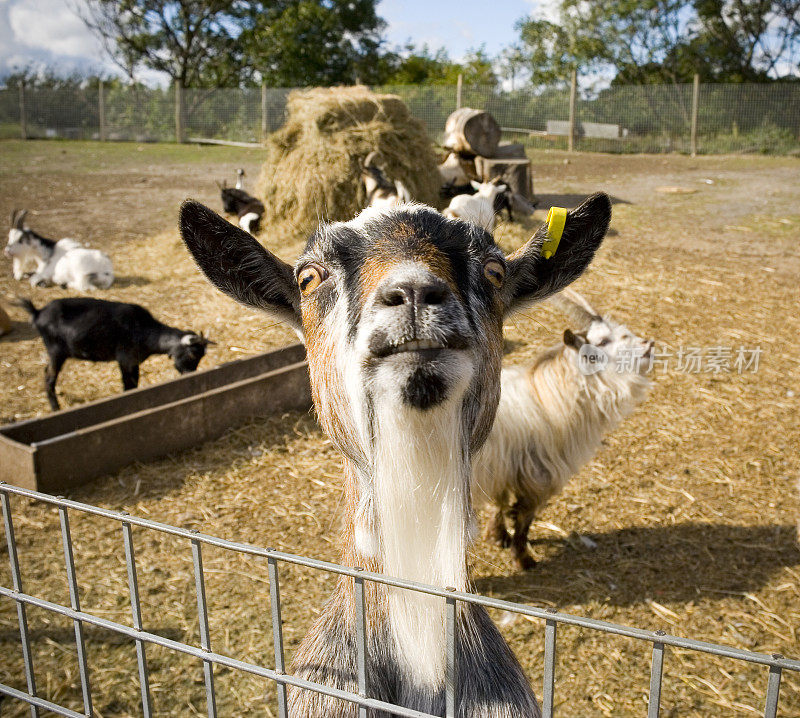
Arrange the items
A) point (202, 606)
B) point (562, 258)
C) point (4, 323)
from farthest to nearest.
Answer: point (4, 323), point (562, 258), point (202, 606)

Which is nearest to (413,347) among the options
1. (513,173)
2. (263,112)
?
(513,173)

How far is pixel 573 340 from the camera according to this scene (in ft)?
14.7

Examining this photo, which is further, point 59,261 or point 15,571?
point 59,261

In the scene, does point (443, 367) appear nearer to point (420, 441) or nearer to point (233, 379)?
point (420, 441)

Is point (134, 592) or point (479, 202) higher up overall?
point (479, 202)

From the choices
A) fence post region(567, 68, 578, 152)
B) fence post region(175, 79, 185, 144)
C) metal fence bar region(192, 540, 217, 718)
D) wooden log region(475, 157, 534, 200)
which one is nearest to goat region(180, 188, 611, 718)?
metal fence bar region(192, 540, 217, 718)

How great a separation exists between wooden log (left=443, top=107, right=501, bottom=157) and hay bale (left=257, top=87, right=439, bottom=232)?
73.6 inches

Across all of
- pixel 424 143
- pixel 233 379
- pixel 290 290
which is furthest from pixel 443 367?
pixel 424 143

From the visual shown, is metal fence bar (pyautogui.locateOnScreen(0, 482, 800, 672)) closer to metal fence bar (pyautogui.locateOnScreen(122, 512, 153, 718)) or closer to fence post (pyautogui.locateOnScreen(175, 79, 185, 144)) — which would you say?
metal fence bar (pyautogui.locateOnScreen(122, 512, 153, 718))

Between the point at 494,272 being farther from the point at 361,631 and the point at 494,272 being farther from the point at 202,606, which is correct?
the point at 202,606

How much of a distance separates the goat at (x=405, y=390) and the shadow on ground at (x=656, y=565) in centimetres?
202

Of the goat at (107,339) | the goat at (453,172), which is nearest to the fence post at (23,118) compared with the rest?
the goat at (453,172)

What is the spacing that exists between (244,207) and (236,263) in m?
10.2

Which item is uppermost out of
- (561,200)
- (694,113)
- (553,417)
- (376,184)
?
(694,113)
